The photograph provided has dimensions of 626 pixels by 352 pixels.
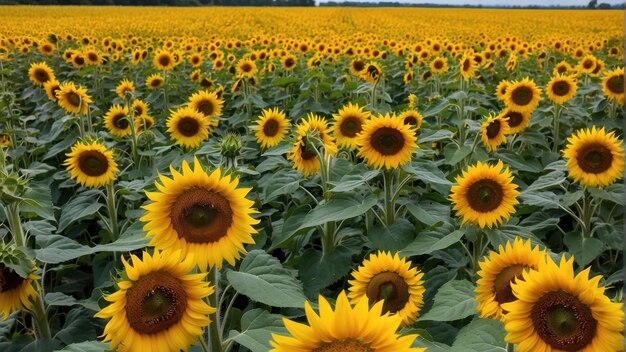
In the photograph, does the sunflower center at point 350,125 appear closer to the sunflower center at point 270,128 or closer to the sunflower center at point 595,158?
the sunflower center at point 270,128

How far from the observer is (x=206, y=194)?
6.50 ft

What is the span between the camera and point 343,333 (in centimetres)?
127

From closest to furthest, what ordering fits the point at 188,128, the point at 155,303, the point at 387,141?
the point at 155,303 < the point at 387,141 < the point at 188,128

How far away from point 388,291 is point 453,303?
1.09 feet

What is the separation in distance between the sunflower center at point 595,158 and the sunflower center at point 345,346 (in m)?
2.48

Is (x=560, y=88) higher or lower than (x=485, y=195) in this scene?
higher

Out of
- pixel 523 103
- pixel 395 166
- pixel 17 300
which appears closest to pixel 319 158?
pixel 395 166

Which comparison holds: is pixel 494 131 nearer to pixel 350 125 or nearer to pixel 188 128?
pixel 350 125

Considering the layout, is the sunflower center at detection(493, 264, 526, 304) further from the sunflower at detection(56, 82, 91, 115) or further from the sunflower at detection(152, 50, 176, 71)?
the sunflower at detection(152, 50, 176, 71)

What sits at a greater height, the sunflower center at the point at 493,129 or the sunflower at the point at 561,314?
the sunflower center at the point at 493,129

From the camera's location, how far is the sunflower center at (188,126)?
4586mm

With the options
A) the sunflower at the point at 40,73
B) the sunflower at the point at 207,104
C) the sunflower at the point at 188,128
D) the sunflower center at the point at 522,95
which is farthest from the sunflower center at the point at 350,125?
the sunflower at the point at 40,73

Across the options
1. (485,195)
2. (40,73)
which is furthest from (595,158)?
(40,73)

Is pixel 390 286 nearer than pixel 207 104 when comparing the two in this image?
Yes
